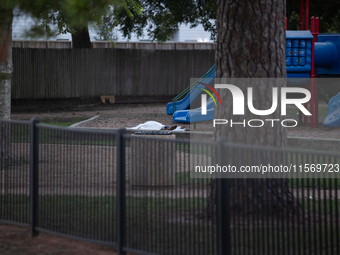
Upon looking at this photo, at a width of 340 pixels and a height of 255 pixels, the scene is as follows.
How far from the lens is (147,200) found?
467 centimetres

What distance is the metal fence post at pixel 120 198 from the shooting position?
4.62 meters

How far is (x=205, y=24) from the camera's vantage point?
27391mm

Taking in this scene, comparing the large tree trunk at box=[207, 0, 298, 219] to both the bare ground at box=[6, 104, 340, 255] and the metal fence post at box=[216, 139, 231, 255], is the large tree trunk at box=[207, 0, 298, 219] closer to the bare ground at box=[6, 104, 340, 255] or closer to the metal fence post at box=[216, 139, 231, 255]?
the bare ground at box=[6, 104, 340, 255]

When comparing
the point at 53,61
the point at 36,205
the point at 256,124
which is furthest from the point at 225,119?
the point at 53,61

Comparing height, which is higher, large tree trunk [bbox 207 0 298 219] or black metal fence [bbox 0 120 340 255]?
large tree trunk [bbox 207 0 298 219]

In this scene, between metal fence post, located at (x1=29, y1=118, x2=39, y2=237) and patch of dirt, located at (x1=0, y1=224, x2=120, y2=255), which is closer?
patch of dirt, located at (x1=0, y1=224, x2=120, y2=255)

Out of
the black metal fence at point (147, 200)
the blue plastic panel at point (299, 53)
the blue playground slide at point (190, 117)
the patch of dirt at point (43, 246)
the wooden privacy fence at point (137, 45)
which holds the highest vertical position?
the wooden privacy fence at point (137, 45)

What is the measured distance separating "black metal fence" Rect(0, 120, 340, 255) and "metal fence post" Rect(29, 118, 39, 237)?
0.4 inches

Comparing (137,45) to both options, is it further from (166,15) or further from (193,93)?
(193,93)

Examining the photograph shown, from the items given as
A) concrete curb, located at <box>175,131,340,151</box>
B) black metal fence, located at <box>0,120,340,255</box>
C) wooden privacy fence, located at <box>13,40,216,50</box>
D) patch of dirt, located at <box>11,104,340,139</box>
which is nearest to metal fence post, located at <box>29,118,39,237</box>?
black metal fence, located at <box>0,120,340,255</box>

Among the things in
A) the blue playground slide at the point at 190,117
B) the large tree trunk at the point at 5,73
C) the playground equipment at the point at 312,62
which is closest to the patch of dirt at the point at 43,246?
the large tree trunk at the point at 5,73

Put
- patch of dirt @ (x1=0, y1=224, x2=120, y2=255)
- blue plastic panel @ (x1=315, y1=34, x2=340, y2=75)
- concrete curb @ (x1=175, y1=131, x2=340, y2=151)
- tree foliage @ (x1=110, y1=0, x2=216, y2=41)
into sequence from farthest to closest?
tree foliage @ (x1=110, y1=0, x2=216, y2=41), blue plastic panel @ (x1=315, y1=34, x2=340, y2=75), concrete curb @ (x1=175, y1=131, x2=340, y2=151), patch of dirt @ (x1=0, y1=224, x2=120, y2=255)

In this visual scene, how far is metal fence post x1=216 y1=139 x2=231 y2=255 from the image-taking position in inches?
158

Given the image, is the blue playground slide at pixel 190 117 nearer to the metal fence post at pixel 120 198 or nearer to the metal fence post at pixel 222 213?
the metal fence post at pixel 120 198
